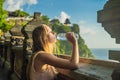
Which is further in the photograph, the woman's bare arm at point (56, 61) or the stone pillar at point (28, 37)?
the stone pillar at point (28, 37)

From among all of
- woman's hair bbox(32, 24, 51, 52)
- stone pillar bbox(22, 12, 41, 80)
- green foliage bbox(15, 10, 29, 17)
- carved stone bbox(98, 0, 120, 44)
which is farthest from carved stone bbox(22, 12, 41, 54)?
green foliage bbox(15, 10, 29, 17)

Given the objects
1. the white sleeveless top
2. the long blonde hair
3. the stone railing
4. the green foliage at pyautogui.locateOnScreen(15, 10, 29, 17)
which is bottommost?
the white sleeveless top

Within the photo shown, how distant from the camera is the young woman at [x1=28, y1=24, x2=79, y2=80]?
11.3 feet

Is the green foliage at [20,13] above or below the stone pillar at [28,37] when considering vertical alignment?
above

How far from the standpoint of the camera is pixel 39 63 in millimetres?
3600

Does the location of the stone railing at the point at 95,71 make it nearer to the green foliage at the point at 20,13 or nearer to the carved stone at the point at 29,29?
the carved stone at the point at 29,29

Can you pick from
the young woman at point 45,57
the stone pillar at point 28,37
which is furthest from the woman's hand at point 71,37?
the stone pillar at point 28,37

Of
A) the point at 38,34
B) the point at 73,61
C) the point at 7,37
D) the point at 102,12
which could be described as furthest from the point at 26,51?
the point at 7,37

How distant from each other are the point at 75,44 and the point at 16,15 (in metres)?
114

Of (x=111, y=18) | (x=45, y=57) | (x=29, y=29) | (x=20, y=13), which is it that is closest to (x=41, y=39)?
(x=45, y=57)

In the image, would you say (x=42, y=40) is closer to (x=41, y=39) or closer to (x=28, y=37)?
(x=41, y=39)

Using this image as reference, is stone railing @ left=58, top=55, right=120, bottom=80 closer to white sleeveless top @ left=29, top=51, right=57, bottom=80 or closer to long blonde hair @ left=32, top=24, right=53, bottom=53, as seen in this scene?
white sleeveless top @ left=29, top=51, right=57, bottom=80

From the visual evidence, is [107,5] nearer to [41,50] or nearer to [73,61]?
[73,61]

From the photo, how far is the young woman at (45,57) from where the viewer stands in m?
3.44
